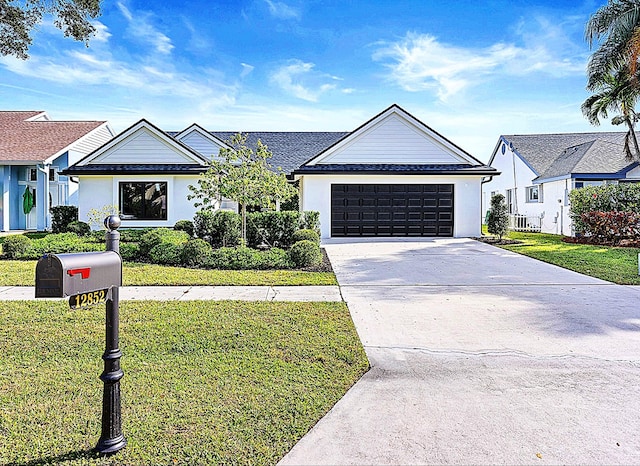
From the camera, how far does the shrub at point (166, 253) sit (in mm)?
11250

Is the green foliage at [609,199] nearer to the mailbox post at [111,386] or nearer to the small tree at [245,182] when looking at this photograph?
the small tree at [245,182]

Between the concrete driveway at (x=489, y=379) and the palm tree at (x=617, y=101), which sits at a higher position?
the palm tree at (x=617, y=101)

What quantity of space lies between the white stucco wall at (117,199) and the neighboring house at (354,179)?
4cm

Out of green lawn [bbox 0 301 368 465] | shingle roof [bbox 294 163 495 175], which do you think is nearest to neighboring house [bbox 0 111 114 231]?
shingle roof [bbox 294 163 495 175]

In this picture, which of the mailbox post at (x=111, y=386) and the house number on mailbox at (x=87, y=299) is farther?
the mailbox post at (x=111, y=386)

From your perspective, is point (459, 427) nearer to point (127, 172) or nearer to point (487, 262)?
point (487, 262)

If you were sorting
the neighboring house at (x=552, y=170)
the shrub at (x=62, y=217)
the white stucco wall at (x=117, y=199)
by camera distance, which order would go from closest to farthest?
the shrub at (x=62, y=217) < the white stucco wall at (x=117, y=199) < the neighboring house at (x=552, y=170)

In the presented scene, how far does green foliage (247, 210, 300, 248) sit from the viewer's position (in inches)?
563

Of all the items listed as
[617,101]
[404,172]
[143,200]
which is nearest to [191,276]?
[143,200]

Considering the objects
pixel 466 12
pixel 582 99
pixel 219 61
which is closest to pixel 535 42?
pixel 466 12

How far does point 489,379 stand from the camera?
4105 mm

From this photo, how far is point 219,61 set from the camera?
57.8 ft

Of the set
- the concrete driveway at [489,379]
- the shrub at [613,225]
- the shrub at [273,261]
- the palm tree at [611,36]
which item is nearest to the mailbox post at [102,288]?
the concrete driveway at [489,379]

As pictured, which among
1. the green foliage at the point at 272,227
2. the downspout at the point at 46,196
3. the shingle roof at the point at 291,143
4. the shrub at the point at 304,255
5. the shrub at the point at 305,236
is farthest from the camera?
the shingle roof at the point at 291,143
